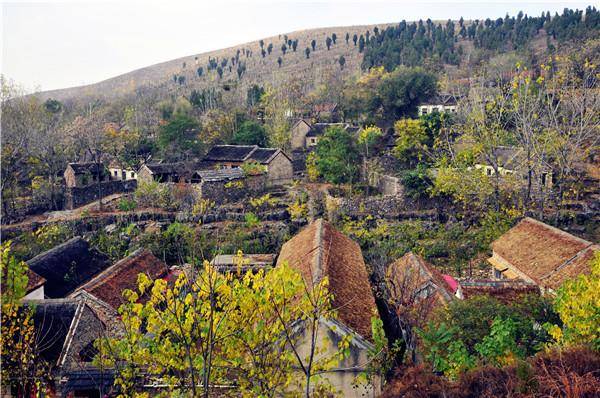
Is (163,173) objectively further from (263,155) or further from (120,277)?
(120,277)

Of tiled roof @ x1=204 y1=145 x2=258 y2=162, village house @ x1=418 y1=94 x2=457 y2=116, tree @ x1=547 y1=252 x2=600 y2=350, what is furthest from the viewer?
village house @ x1=418 y1=94 x2=457 y2=116

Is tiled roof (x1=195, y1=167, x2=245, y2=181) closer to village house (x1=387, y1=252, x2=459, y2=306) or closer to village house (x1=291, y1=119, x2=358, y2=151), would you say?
village house (x1=291, y1=119, x2=358, y2=151)

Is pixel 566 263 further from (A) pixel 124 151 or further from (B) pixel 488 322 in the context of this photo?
(A) pixel 124 151

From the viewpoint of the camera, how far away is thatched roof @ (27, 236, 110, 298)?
17297 millimetres

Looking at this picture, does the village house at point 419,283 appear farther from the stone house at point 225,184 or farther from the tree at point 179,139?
the tree at point 179,139

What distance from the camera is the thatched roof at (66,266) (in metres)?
17.3

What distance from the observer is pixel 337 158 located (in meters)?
28.8

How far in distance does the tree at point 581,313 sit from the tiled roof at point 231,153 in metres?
27.1

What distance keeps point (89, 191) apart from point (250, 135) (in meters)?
12.5

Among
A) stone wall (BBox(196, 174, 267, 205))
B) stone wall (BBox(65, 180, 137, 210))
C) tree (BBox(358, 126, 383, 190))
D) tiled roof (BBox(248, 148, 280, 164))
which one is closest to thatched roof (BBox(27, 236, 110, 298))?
Result: stone wall (BBox(196, 174, 267, 205))

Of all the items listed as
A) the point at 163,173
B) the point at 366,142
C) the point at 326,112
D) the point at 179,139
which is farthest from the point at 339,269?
the point at 326,112

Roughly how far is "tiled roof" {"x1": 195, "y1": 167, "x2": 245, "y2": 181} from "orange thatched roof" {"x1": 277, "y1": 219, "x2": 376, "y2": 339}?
39.4 ft

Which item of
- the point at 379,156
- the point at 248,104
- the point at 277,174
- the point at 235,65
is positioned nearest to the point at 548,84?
the point at 379,156

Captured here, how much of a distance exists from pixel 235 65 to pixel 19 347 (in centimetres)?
10943
